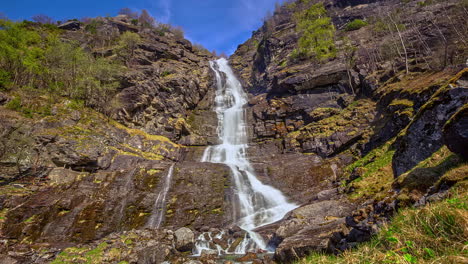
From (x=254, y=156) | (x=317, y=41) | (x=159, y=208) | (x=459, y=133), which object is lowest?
(x=159, y=208)

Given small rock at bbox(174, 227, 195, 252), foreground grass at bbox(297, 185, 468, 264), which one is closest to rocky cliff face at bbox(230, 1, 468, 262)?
foreground grass at bbox(297, 185, 468, 264)

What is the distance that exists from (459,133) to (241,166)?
21.7m

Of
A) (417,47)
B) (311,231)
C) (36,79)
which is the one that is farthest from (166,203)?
(417,47)

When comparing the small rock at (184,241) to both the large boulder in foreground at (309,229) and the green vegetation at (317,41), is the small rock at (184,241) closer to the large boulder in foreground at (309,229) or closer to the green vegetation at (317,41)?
the large boulder in foreground at (309,229)

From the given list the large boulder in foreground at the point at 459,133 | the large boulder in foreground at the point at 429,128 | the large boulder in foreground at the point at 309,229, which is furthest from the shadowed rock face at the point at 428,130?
the large boulder in foreground at the point at 309,229

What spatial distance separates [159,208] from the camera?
1734cm

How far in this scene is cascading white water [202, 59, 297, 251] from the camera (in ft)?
55.9

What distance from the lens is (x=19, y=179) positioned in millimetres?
16828

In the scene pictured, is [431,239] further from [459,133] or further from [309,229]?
[309,229]

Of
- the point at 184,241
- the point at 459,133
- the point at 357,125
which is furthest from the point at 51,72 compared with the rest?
the point at 357,125

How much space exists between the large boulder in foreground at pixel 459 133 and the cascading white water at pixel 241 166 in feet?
33.5

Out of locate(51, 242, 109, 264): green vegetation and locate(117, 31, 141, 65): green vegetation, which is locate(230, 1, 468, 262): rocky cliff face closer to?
locate(51, 242, 109, 264): green vegetation

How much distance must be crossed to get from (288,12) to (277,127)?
63.7 metres

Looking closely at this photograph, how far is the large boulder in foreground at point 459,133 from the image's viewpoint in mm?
4859
